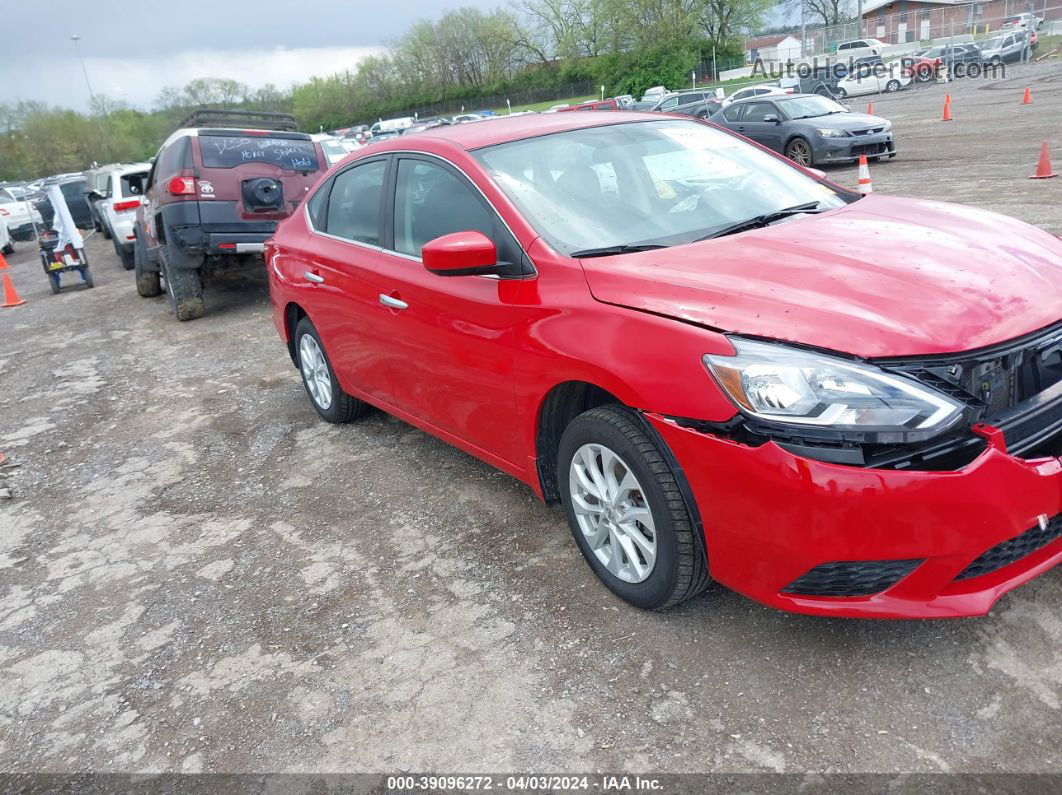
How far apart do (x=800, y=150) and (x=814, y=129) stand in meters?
0.54

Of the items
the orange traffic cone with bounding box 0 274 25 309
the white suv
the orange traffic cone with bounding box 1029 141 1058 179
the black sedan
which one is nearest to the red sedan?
the orange traffic cone with bounding box 1029 141 1058 179

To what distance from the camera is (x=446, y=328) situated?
360cm

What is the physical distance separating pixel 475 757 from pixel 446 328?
5.80 feet

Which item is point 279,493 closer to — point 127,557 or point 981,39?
point 127,557

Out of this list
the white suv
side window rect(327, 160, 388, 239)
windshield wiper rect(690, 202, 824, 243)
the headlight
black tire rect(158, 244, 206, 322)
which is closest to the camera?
the headlight

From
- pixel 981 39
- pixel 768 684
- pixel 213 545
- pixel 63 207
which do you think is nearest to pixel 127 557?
pixel 213 545

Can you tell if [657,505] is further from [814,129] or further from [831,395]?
[814,129]

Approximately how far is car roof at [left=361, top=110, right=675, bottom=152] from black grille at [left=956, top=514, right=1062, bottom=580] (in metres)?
2.48

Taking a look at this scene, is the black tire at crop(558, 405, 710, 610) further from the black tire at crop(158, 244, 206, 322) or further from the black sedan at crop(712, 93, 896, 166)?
the black sedan at crop(712, 93, 896, 166)

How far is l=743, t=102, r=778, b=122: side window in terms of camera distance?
16.0m

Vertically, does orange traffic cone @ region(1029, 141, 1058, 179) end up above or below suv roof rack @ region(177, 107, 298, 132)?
below

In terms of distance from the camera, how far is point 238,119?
10.9 meters

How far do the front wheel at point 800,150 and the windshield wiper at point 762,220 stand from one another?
12.7 metres

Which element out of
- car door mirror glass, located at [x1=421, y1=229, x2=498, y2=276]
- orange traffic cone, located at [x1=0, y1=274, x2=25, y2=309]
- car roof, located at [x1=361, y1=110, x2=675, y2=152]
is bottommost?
orange traffic cone, located at [x1=0, y1=274, x2=25, y2=309]
